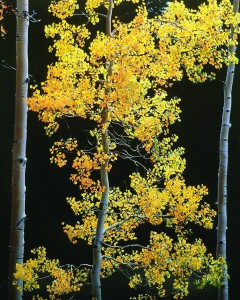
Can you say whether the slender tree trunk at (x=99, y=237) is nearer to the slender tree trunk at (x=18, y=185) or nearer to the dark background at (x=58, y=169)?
the slender tree trunk at (x=18, y=185)

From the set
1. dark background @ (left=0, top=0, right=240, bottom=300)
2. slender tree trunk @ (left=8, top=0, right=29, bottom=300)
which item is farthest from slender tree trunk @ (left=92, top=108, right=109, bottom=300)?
dark background @ (left=0, top=0, right=240, bottom=300)

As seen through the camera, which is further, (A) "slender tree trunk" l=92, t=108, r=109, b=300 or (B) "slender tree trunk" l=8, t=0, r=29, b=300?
(A) "slender tree trunk" l=92, t=108, r=109, b=300

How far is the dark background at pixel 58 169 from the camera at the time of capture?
380 inches

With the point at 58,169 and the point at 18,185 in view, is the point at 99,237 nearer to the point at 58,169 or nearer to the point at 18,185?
the point at 18,185

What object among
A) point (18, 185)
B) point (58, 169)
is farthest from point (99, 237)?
point (58, 169)

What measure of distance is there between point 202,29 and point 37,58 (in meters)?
5.80

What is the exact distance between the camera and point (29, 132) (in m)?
9.79

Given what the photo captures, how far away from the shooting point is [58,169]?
1013 centimetres

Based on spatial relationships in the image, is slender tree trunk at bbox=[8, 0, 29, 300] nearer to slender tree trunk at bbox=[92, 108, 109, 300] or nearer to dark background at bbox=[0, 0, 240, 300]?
slender tree trunk at bbox=[92, 108, 109, 300]

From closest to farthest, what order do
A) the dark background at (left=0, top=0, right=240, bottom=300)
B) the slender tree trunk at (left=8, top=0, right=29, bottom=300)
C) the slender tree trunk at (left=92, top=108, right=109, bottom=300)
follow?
the slender tree trunk at (left=8, top=0, right=29, bottom=300) < the slender tree trunk at (left=92, top=108, right=109, bottom=300) < the dark background at (left=0, top=0, right=240, bottom=300)

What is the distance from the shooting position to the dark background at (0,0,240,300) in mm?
9641

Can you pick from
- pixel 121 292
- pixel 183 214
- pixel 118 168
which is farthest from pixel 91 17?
pixel 121 292

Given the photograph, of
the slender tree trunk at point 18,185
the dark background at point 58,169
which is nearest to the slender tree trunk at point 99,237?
the slender tree trunk at point 18,185

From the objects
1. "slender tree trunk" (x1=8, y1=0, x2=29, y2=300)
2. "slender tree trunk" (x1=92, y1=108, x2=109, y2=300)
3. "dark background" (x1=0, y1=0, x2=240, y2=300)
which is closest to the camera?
"slender tree trunk" (x1=8, y1=0, x2=29, y2=300)
